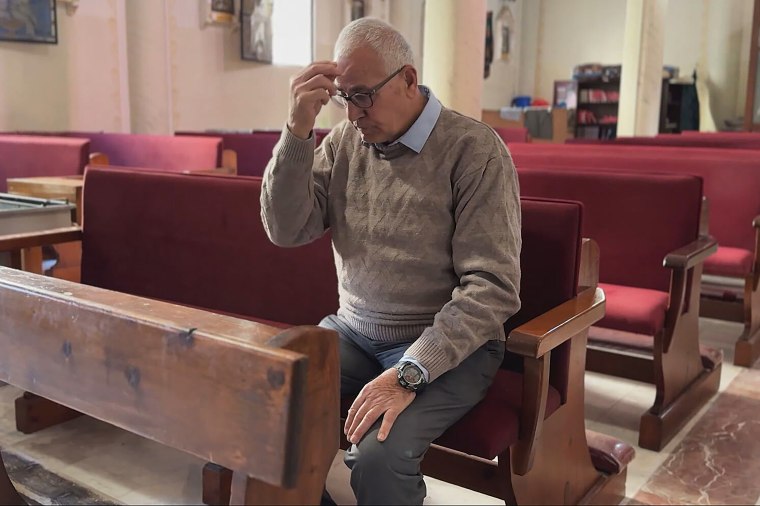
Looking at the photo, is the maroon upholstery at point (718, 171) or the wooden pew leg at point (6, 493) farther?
the maroon upholstery at point (718, 171)

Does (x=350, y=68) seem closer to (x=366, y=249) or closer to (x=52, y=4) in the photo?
(x=366, y=249)

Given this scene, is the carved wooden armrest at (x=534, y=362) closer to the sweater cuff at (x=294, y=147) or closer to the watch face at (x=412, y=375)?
the watch face at (x=412, y=375)

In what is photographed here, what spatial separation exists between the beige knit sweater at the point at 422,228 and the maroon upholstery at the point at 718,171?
2.16m

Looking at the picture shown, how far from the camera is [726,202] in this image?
428 centimetres

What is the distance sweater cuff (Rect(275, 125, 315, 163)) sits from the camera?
6.71ft

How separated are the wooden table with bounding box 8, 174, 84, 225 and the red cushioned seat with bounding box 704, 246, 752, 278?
321cm

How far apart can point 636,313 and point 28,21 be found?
6608 mm

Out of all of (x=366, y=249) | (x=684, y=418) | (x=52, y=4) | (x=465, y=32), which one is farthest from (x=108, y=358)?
(x=52, y=4)

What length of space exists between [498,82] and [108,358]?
52.5 feet

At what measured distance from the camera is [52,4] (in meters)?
7.66

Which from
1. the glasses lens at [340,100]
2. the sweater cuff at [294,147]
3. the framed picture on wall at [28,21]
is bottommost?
the sweater cuff at [294,147]

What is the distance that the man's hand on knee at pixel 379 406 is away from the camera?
1747 millimetres

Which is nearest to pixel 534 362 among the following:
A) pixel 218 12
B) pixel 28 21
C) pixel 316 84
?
pixel 316 84

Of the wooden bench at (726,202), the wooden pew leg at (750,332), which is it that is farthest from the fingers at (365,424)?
the wooden pew leg at (750,332)
